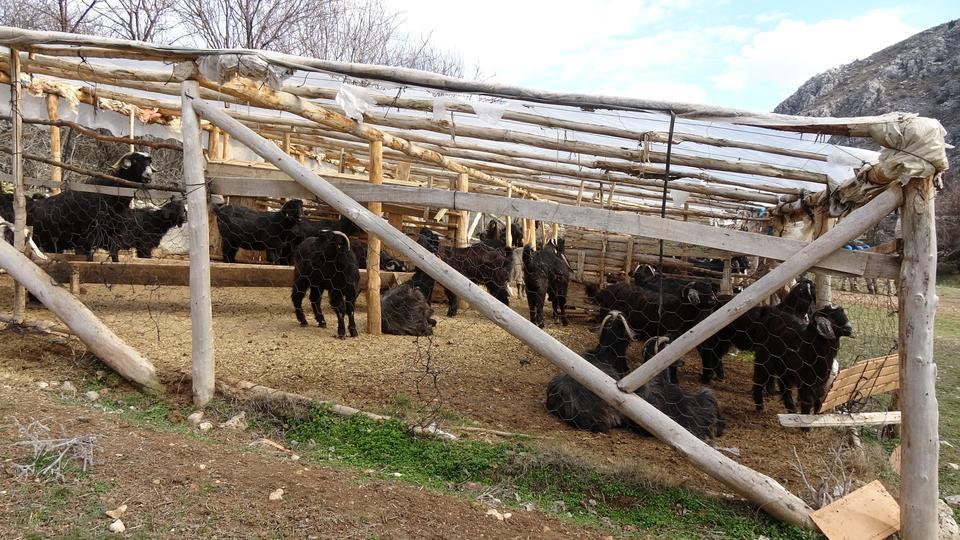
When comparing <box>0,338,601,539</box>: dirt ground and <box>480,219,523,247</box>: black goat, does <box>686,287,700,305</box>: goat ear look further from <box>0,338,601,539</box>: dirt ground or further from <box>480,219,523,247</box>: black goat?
<box>480,219,523,247</box>: black goat

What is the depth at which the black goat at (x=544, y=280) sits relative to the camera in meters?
8.90

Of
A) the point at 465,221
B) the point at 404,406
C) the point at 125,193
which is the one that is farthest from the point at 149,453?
the point at 465,221

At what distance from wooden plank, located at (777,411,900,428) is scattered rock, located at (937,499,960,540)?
77cm

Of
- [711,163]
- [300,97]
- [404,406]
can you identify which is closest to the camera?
[404,406]

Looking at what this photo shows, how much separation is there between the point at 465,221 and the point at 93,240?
551cm

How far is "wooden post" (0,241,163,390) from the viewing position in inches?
173

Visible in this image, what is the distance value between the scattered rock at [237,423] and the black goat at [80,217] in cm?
463

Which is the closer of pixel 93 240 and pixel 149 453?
pixel 149 453

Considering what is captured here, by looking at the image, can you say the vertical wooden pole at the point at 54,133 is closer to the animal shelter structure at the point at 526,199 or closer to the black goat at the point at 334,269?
the animal shelter structure at the point at 526,199

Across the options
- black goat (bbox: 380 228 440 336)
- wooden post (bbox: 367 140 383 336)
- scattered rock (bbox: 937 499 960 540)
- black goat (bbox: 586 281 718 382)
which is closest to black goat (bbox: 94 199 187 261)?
wooden post (bbox: 367 140 383 336)

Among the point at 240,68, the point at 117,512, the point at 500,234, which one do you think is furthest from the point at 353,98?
the point at 500,234

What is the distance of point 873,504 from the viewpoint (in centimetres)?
328

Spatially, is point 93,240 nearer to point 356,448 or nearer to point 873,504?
point 356,448

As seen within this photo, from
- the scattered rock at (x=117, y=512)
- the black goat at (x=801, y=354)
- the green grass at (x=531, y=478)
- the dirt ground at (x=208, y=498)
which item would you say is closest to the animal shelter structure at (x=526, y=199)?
the green grass at (x=531, y=478)
